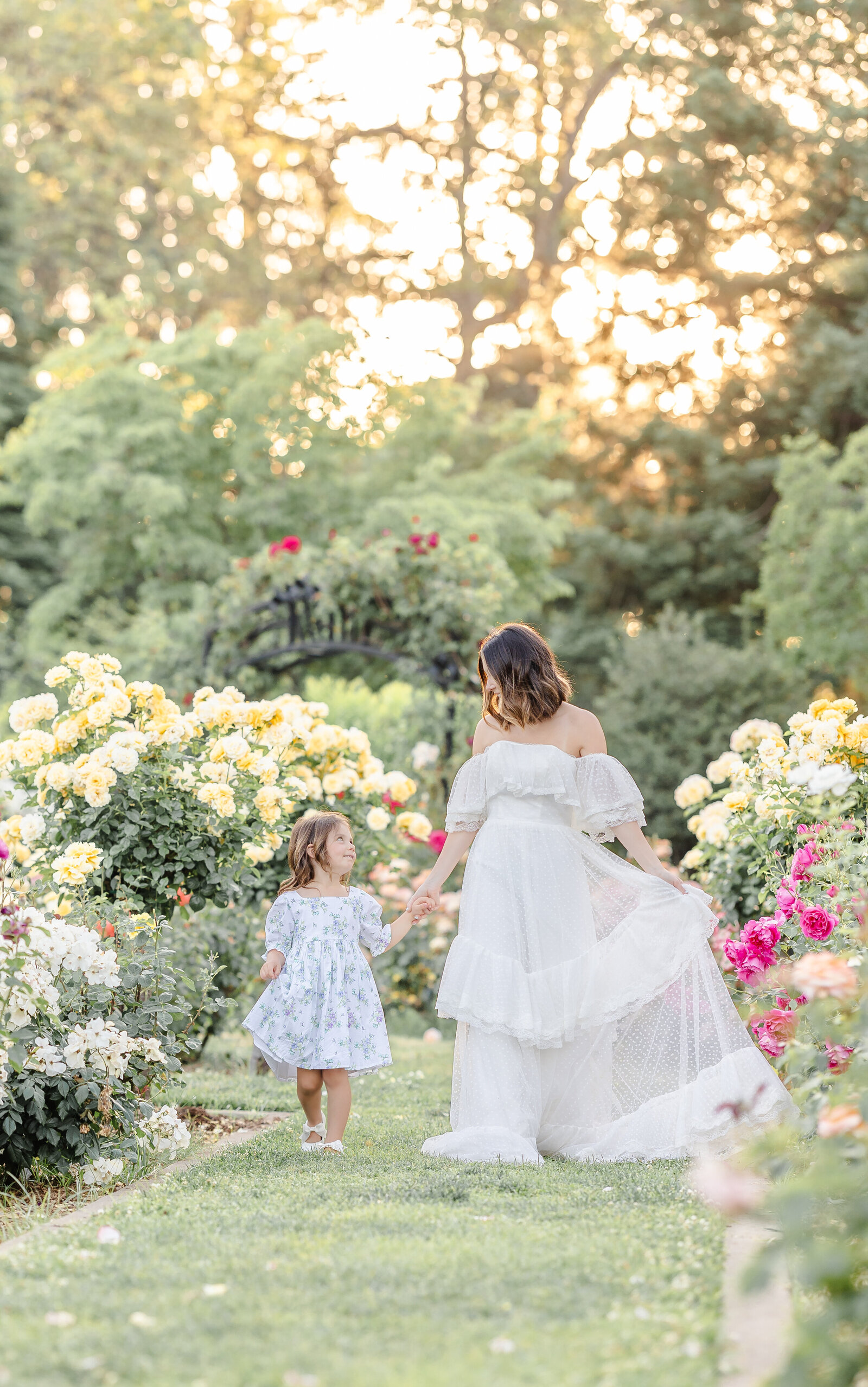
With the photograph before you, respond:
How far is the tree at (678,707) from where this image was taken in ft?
45.0

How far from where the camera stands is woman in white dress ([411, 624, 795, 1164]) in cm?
435

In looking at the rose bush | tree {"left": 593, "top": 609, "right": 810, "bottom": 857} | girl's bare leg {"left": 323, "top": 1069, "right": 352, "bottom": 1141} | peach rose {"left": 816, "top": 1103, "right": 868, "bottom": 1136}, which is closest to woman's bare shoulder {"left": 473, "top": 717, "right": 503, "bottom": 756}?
girl's bare leg {"left": 323, "top": 1069, "right": 352, "bottom": 1141}

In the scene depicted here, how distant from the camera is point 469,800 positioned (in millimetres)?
4645

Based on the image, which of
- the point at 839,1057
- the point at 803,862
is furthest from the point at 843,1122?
the point at 803,862

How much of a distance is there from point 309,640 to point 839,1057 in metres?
5.98

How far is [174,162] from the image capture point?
19516mm

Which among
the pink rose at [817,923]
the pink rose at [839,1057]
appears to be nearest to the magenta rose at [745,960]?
the pink rose at [817,923]

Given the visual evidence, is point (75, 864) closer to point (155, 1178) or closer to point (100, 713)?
point (100, 713)

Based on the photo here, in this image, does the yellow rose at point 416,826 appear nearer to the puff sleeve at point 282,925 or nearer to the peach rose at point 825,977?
the puff sleeve at point 282,925

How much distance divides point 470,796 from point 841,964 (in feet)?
7.28

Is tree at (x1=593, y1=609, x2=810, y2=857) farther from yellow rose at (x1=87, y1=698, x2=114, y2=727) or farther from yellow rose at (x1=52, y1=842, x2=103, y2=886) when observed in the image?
yellow rose at (x1=52, y1=842, x2=103, y2=886)

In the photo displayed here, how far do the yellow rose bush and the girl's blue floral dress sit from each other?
1.66 feet

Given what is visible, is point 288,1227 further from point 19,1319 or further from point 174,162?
point 174,162

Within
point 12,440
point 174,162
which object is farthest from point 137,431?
point 174,162
